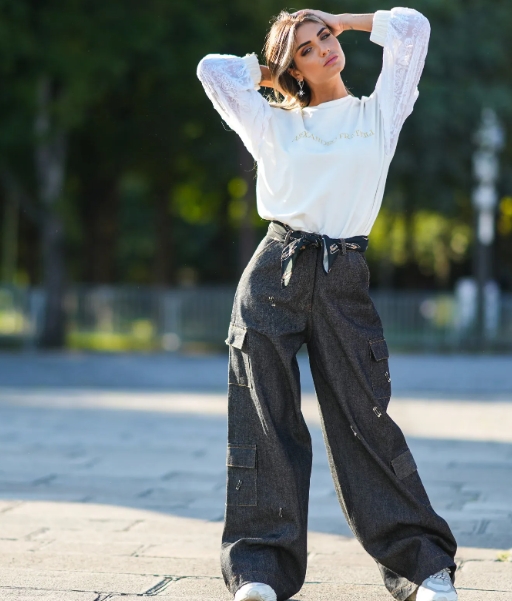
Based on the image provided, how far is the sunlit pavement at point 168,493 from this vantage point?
159 inches

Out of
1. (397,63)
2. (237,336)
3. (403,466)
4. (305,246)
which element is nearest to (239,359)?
(237,336)

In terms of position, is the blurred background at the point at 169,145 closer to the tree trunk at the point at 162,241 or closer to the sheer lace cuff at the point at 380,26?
the tree trunk at the point at 162,241

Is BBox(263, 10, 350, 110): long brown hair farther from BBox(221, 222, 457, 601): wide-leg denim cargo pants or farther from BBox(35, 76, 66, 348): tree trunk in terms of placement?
BBox(35, 76, 66, 348): tree trunk

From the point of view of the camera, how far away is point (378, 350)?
3.52 m

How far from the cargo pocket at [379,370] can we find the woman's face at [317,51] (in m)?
0.81

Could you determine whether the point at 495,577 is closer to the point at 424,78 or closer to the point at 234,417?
the point at 234,417

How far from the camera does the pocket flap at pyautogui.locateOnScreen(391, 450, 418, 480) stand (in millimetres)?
3496

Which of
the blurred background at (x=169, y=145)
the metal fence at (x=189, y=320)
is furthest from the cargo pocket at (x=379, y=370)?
the metal fence at (x=189, y=320)

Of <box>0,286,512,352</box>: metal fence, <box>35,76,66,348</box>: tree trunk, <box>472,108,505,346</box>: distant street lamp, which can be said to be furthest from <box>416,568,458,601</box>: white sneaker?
<box>35,76,66,348</box>: tree trunk

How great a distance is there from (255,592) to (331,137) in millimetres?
1339

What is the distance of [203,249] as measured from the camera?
137 ft

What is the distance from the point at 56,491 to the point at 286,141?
3067 millimetres

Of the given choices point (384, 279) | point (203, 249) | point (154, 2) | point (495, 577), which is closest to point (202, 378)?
point (154, 2)

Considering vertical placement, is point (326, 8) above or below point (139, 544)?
above
